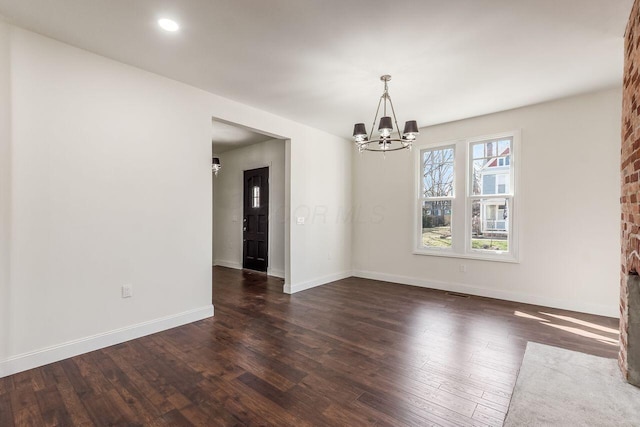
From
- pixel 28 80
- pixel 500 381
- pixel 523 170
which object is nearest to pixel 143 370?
pixel 28 80

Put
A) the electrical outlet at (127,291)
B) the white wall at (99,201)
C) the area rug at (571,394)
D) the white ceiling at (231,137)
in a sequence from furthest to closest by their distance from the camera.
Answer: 1. the white ceiling at (231,137)
2. the electrical outlet at (127,291)
3. the white wall at (99,201)
4. the area rug at (571,394)

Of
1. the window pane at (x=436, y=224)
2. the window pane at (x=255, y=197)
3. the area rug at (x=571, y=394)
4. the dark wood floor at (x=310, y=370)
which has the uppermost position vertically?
the window pane at (x=255, y=197)

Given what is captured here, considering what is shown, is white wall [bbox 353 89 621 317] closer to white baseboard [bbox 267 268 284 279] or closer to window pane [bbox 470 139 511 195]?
window pane [bbox 470 139 511 195]

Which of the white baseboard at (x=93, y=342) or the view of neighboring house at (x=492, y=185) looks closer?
the white baseboard at (x=93, y=342)

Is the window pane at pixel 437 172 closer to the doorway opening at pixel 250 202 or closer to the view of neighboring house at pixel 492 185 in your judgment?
the view of neighboring house at pixel 492 185

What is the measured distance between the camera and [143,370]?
2396mm

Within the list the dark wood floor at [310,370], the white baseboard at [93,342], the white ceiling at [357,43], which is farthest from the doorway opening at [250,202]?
the white baseboard at [93,342]

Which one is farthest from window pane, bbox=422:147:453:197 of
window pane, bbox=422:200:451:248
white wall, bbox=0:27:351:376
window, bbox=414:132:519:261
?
white wall, bbox=0:27:351:376

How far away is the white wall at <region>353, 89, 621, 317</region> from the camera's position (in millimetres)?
3648

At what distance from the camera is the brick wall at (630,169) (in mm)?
1980

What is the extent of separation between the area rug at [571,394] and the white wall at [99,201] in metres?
3.25

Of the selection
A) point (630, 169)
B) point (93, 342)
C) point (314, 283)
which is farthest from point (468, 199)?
point (93, 342)

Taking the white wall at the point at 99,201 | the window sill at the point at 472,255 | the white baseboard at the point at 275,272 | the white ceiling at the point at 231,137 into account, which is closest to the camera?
the white wall at the point at 99,201

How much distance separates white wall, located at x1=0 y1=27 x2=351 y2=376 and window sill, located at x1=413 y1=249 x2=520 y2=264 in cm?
357
